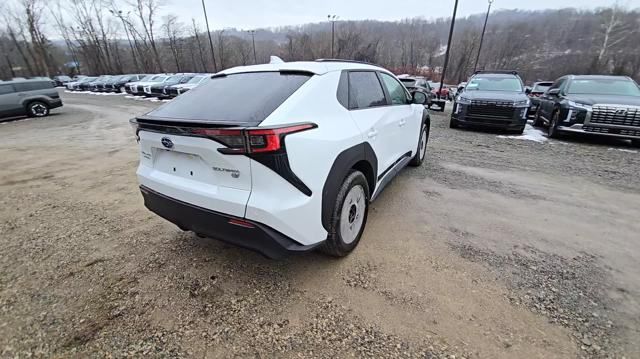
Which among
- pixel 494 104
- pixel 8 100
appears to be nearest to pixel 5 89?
pixel 8 100

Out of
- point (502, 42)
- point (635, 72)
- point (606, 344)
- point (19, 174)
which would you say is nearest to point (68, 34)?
point (19, 174)

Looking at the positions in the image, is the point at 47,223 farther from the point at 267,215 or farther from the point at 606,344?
the point at 606,344

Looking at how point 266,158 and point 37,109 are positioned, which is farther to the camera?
point 37,109

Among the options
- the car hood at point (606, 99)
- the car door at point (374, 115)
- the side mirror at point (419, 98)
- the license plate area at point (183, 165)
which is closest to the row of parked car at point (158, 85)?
the side mirror at point (419, 98)

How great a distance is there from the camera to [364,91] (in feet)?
9.34

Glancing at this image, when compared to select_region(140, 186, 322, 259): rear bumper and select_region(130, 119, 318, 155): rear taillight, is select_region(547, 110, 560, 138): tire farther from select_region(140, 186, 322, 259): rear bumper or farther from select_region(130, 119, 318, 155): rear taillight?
select_region(130, 119, 318, 155): rear taillight

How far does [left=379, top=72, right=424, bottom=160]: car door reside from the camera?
3.42 metres

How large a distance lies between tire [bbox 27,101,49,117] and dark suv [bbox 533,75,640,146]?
745 inches

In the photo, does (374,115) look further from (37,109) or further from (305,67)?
(37,109)

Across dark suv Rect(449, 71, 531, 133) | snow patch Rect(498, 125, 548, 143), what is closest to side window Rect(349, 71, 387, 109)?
dark suv Rect(449, 71, 531, 133)

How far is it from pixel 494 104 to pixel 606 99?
86.2 inches

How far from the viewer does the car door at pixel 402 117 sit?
3.42 meters

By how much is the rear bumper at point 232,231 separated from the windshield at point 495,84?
894 cm

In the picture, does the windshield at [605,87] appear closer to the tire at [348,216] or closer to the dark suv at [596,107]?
the dark suv at [596,107]
